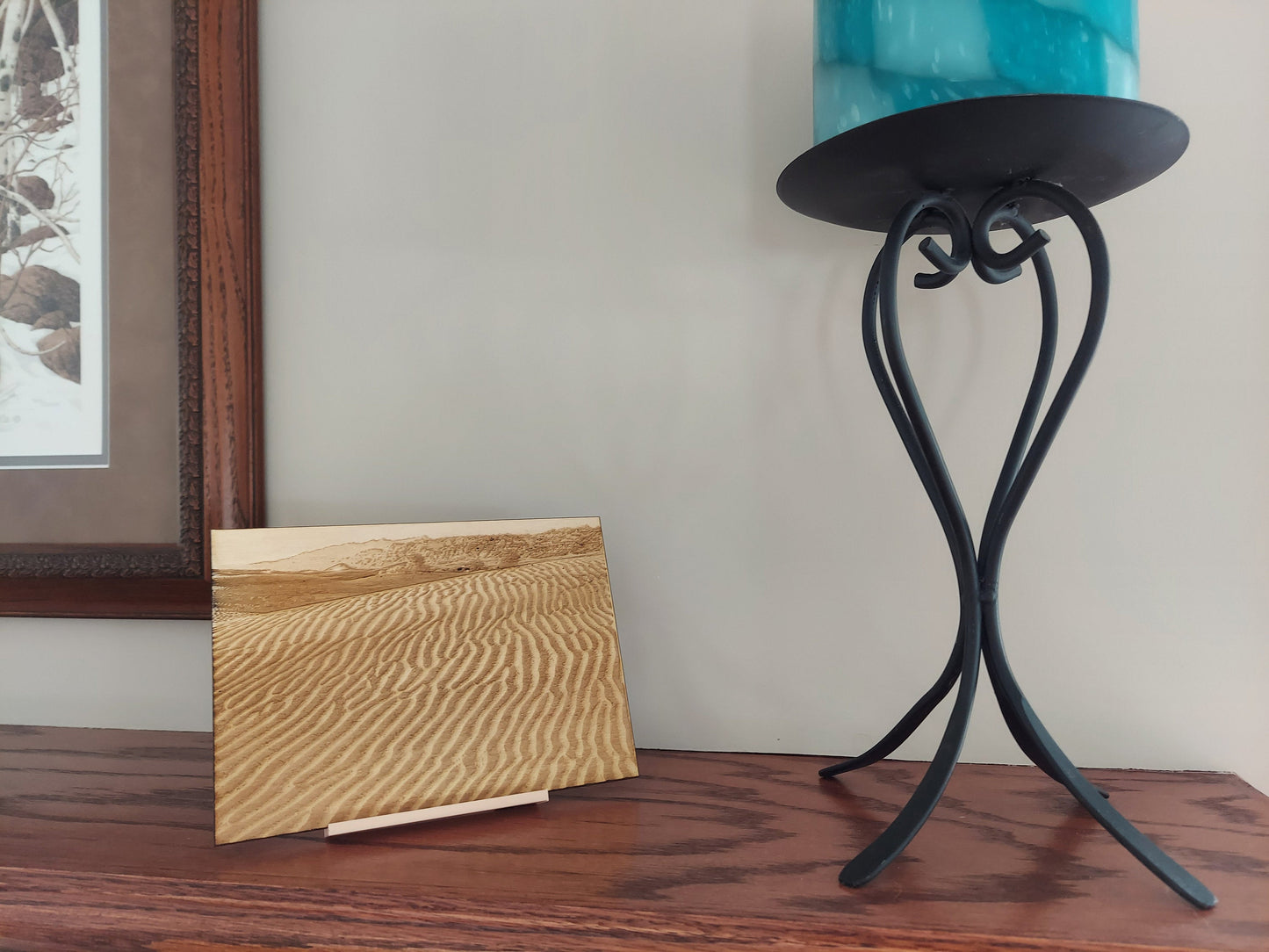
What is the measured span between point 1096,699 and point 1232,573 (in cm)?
15

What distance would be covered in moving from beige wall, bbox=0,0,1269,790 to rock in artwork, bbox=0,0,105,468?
181mm

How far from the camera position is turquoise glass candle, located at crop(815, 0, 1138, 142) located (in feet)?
1.41

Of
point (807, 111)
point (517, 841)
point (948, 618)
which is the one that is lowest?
point (517, 841)

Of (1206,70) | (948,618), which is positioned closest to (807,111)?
(1206,70)

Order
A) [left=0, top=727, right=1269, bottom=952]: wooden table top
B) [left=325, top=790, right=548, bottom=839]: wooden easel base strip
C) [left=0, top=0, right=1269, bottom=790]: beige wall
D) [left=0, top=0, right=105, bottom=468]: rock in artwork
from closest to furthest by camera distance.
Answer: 1. [left=0, top=727, right=1269, bottom=952]: wooden table top
2. [left=325, top=790, right=548, bottom=839]: wooden easel base strip
3. [left=0, top=0, right=1269, bottom=790]: beige wall
4. [left=0, top=0, right=105, bottom=468]: rock in artwork

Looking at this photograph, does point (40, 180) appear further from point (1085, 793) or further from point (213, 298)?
point (1085, 793)

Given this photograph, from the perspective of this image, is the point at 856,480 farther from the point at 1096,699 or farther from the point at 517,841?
the point at 517,841

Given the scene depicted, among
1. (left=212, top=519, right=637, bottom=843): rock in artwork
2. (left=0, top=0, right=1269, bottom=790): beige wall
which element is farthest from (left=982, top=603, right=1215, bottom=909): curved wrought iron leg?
(left=212, top=519, right=637, bottom=843): rock in artwork

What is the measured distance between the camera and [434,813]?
0.53 m

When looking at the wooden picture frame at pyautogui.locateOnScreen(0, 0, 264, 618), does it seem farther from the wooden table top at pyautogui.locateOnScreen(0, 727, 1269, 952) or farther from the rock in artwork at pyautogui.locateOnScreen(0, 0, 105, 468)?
the wooden table top at pyautogui.locateOnScreen(0, 727, 1269, 952)

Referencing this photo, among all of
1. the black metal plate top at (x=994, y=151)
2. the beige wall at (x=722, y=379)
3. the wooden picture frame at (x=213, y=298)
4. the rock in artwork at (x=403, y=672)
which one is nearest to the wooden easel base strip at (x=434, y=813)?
the rock in artwork at (x=403, y=672)

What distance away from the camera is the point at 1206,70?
0.63m

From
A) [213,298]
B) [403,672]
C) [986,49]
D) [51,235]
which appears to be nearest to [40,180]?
[51,235]

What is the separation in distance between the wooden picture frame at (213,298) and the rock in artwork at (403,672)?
224 mm
